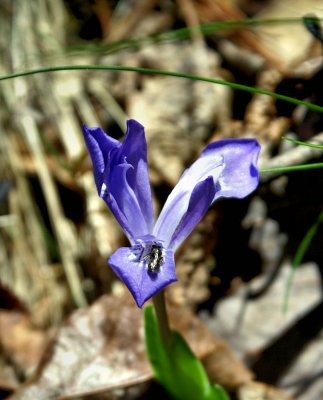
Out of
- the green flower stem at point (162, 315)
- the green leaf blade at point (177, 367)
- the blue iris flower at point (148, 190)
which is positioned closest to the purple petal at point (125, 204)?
the blue iris flower at point (148, 190)

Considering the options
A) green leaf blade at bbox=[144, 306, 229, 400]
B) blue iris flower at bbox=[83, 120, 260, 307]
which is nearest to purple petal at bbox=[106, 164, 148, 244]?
blue iris flower at bbox=[83, 120, 260, 307]

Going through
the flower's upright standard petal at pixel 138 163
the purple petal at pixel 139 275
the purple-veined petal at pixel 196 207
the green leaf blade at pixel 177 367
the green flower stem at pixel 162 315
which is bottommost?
the green leaf blade at pixel 177 367

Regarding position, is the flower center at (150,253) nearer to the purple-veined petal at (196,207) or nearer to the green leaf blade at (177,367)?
the purple-veined petal at (196,207)

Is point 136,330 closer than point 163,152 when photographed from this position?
Yes

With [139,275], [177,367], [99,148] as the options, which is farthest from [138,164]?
[177,367]

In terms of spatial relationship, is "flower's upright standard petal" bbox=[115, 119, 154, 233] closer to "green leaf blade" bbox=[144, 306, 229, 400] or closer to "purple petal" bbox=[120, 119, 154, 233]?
"purple petal" bbox=[120, 119, 154, 233]

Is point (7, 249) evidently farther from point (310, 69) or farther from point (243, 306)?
point (310, 69)

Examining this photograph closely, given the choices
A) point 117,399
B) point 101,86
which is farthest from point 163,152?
point 117,399
